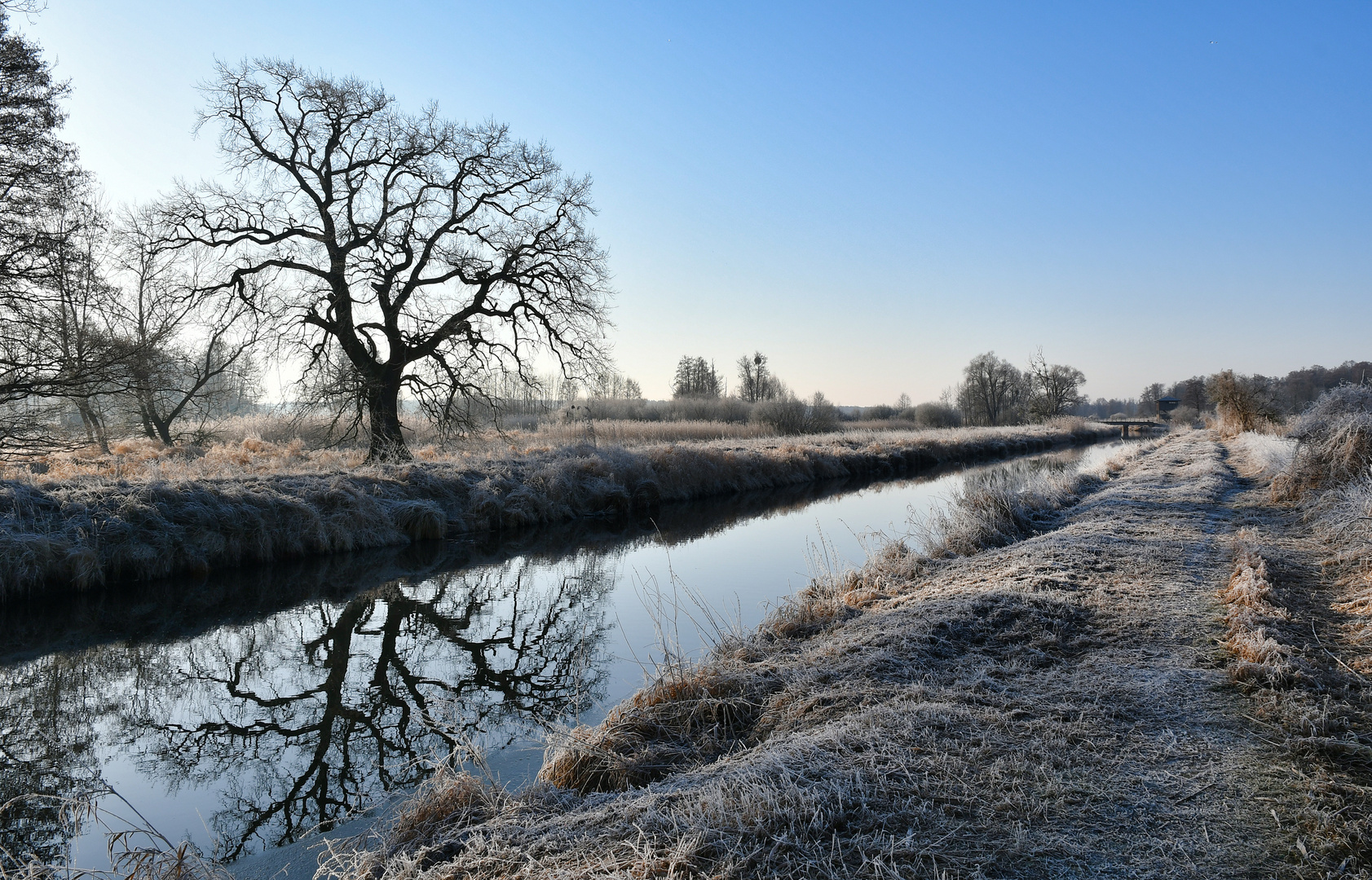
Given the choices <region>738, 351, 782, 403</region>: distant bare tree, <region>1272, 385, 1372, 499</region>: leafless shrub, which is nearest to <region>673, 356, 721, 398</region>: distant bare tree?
<region>738, 351, 782, 403</region>: distant bare tree

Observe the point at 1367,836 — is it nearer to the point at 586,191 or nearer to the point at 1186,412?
the point at 586,191

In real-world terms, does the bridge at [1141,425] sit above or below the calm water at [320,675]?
above

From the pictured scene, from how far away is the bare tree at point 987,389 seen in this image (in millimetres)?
64062

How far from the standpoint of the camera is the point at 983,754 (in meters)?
2.88

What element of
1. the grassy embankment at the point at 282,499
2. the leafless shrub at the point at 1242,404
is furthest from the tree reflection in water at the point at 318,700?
the leafless shrub at the point at 1242,404

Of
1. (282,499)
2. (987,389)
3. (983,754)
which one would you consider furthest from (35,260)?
(987,389)

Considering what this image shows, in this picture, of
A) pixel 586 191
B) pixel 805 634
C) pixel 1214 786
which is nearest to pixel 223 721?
pixel 805 634

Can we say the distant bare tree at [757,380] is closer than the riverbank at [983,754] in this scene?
No

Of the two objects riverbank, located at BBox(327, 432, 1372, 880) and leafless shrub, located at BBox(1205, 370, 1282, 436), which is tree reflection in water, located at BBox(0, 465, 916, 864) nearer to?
riverbank, located at BBox(327, 432, 1372, 880)

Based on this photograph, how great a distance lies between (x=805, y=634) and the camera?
18.0 ft

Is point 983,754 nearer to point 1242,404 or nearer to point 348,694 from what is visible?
point 348,694

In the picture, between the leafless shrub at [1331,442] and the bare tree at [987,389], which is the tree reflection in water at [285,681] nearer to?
the leafless shrub at [1331,442]

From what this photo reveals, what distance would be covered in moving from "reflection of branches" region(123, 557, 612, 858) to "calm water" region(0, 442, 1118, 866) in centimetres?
2

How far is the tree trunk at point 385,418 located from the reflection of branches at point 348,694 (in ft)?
22.3
